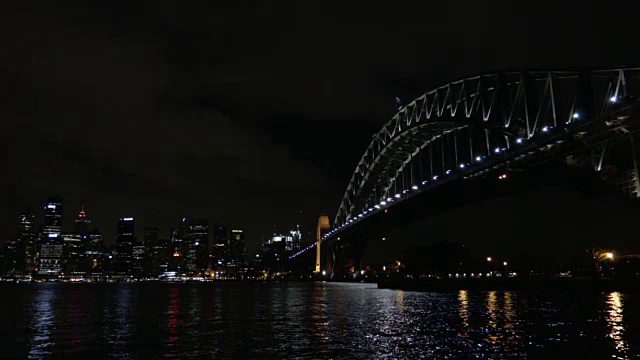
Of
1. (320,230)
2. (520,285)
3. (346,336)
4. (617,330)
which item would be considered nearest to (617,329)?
(617,330)

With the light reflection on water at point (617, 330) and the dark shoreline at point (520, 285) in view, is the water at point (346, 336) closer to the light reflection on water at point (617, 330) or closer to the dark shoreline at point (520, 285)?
the light reflection on water at point (617, 330)

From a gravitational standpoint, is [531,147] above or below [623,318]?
above

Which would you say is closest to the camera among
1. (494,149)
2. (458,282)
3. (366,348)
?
(366,348)

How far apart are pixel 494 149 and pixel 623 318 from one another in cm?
3896

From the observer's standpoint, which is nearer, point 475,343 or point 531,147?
point 475,343

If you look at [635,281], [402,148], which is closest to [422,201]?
[402,148]

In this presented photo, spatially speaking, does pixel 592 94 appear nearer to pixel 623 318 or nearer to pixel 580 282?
pixel 580 282

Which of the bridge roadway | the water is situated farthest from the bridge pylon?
the water

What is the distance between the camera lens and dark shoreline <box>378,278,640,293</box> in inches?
2007

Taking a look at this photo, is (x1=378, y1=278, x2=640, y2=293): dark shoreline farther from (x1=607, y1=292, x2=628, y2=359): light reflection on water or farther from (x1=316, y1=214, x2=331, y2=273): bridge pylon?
(x1=316, y1=214, x2=331, y2=273): bridge pylon

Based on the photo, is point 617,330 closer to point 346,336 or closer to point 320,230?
point 346,336

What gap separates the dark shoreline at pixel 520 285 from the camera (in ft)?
167

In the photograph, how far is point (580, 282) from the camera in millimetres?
56125

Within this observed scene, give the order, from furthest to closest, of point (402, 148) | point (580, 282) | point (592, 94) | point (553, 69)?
point (402, 148), point (580, 282), point (553, 69), point (592, 94)
